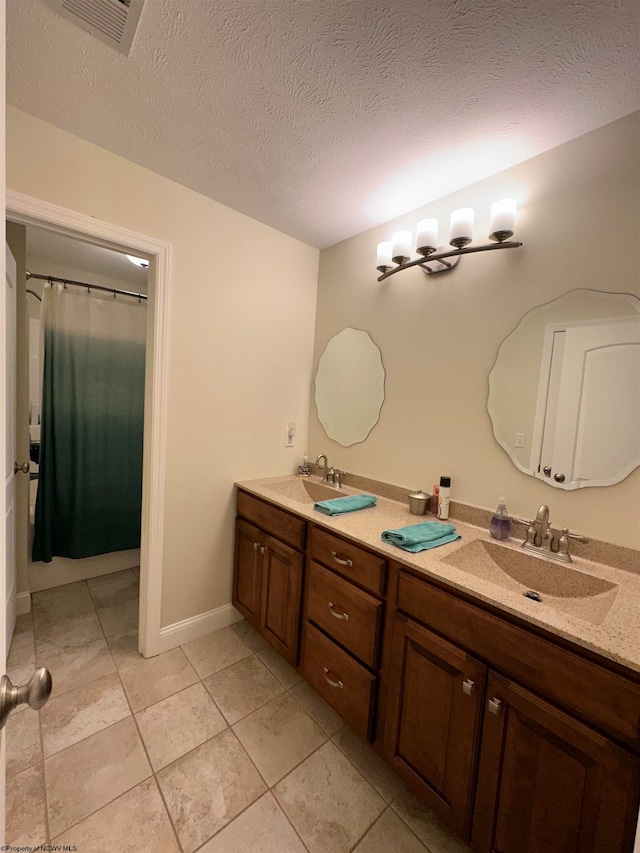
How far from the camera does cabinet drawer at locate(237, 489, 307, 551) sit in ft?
5.43

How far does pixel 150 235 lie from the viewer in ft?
5.63

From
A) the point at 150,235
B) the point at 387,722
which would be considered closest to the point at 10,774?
the point at 387,722

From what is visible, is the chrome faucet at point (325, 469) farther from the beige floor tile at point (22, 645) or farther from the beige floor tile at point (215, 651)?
the beige floor tile at point (22, 645)

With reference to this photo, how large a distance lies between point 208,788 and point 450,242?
2319 millimetres

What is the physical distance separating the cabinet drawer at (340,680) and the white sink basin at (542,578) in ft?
1.91

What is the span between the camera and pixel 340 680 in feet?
4.74

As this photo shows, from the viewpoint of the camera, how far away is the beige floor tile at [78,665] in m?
1.67

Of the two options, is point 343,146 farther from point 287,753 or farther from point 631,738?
point 287,753

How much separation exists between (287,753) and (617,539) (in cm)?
150

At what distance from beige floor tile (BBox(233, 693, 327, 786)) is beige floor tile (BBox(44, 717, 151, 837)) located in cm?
39

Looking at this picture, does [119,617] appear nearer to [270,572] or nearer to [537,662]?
[270,572]

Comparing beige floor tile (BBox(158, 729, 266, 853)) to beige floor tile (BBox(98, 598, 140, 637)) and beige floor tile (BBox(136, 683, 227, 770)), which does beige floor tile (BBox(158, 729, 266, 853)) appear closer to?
beige floor tile (BBox(136, 683, 227, 770))

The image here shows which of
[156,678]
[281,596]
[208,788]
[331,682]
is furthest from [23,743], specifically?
[331,682]

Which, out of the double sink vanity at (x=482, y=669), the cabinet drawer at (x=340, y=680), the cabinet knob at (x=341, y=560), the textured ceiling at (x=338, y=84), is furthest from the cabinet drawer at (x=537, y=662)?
the textured ceiling at (x=338, y=84)
